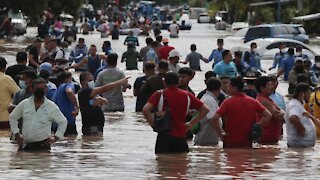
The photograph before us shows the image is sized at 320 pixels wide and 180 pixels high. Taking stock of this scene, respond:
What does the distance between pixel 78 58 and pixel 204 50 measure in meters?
24.4

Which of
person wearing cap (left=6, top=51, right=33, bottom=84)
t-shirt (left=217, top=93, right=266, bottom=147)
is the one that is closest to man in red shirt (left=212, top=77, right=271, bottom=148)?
t-shirt (left=217, top=93, right=266, bottom=147)

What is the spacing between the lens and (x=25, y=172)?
565 inches

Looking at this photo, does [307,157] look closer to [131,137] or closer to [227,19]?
[131,137]

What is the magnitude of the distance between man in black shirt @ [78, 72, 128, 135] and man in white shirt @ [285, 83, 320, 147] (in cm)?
291

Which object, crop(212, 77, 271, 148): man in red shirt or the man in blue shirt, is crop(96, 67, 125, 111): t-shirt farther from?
the man in blue shirt

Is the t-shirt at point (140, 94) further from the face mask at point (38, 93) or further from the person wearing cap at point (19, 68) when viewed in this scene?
the face mask at point (38, 93)

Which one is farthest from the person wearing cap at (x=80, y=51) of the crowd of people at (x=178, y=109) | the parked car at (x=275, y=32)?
the parked car at (x=275, y=32)

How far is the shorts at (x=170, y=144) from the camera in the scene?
15.5m

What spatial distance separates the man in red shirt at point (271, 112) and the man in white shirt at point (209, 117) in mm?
721

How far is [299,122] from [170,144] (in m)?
2.51

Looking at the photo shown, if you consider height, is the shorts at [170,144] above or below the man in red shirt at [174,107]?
below

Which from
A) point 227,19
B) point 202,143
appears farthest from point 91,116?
point 227,19

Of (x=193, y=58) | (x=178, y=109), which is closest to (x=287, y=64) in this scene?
(x=193, y=58)

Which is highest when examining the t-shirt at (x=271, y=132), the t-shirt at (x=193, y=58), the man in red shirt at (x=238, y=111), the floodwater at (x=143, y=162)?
the man in red shirt at (x=238, y=111)
